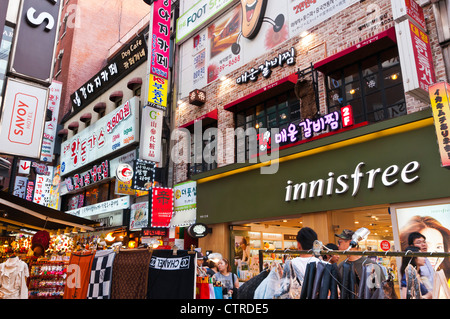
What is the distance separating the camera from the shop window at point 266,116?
1295cm

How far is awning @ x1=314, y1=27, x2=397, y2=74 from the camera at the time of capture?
9.85m

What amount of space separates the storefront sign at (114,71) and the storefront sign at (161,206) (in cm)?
865

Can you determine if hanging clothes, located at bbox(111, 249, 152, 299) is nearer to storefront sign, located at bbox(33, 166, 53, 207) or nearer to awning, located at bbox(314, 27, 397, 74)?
awning, located at bbox(314, 27, 397, 74)

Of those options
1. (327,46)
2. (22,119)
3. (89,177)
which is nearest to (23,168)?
(89,177)

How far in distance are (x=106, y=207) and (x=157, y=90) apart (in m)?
8.31

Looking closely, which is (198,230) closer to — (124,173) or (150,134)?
(150,134)

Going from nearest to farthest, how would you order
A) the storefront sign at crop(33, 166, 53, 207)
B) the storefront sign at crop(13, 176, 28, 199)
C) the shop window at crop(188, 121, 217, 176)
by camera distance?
the shop window at crop(188, 121, 217, 176)
the storefront sign at crop(13, 176, 28, 199)
the storefront sign at crop(33, 166, 53, 207)

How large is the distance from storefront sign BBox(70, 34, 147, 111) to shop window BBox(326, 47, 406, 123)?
13.1 meters

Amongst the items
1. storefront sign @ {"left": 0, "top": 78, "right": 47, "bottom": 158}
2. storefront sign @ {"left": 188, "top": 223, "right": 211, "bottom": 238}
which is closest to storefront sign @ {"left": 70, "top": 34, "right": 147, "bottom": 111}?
storefront sign @ {"left": 0, "top": 78, "right": 47, "bottom": 158}

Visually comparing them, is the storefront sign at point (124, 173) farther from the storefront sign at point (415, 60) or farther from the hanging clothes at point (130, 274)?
the storefront sign at point (415, 60)

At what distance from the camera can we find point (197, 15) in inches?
709

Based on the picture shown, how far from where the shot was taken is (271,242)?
15062 mm

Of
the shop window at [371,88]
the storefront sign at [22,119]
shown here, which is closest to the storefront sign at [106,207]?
the storefront sign at [22,119]
